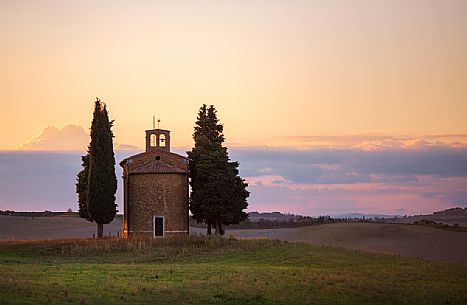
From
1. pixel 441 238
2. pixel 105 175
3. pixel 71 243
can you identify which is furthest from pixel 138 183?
pixel 441 238

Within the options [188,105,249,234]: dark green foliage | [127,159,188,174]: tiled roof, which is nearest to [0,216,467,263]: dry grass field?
[188,105,249,234]: dark green foliage

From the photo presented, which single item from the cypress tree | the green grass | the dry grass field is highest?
the cypress tree

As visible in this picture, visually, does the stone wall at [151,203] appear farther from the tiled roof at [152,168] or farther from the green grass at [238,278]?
the green grass at [238,278]

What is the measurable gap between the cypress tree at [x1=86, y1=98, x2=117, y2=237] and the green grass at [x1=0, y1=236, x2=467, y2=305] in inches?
383

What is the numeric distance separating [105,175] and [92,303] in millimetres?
36963

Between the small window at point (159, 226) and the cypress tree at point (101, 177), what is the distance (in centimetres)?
411

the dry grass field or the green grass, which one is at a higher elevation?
the dry grass field

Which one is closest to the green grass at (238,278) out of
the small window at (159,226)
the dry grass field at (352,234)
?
the small window at (159,226)

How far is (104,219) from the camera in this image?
65500mm

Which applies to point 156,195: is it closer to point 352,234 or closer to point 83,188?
point 83,188

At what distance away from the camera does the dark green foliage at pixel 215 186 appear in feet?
216

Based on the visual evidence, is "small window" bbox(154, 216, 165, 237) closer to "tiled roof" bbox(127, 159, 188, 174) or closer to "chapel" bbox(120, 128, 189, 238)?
"chapel" bbox(120, 128, 189, 238)

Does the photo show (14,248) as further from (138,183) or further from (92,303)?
(92,303)

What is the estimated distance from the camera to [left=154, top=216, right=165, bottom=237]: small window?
64438 millimetres
